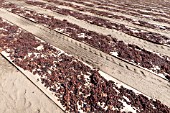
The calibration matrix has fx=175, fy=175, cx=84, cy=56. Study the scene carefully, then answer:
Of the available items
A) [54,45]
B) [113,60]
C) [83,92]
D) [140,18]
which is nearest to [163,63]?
[113,60]

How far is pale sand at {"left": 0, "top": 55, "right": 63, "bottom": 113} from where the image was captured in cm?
288

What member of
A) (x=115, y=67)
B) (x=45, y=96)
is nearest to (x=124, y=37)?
(x=115, y=67)

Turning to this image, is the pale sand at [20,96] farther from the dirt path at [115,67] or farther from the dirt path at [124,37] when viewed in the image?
the dirt path at [124,37]

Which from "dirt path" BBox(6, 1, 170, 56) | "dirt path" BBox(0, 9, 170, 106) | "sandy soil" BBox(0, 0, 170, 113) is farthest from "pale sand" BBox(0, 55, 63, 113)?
"dirt path" BBox(6, 1, 170, 56)

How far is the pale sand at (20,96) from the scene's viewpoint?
288 centimetres

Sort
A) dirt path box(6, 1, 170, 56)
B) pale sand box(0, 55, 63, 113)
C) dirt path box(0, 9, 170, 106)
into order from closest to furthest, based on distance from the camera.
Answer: pale sand box(0, 55, 63, 113), dirt path box(0, 9, 170, 106), dirt path box(6, 1, 170, 56)

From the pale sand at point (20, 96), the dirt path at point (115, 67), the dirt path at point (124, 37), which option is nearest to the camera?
the pale sand at point (20, 96)

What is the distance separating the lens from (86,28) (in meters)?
6.52

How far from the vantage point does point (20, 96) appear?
3.13 m

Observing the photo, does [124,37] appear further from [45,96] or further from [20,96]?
[20,96]

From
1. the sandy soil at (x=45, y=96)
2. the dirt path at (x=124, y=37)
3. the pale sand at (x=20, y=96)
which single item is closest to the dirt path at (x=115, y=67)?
the sandy soil at (x=45, y=96)

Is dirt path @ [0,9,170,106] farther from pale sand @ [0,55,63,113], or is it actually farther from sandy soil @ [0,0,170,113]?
pale sand @ [0,55,63,113]

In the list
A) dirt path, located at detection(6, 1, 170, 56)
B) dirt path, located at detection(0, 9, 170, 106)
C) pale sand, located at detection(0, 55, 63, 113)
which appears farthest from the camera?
dirt path, located at detection(6, 1, 170, 56)

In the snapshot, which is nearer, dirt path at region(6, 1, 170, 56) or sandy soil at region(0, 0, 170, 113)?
sandy soil at region(0, 0, 170, 113)
